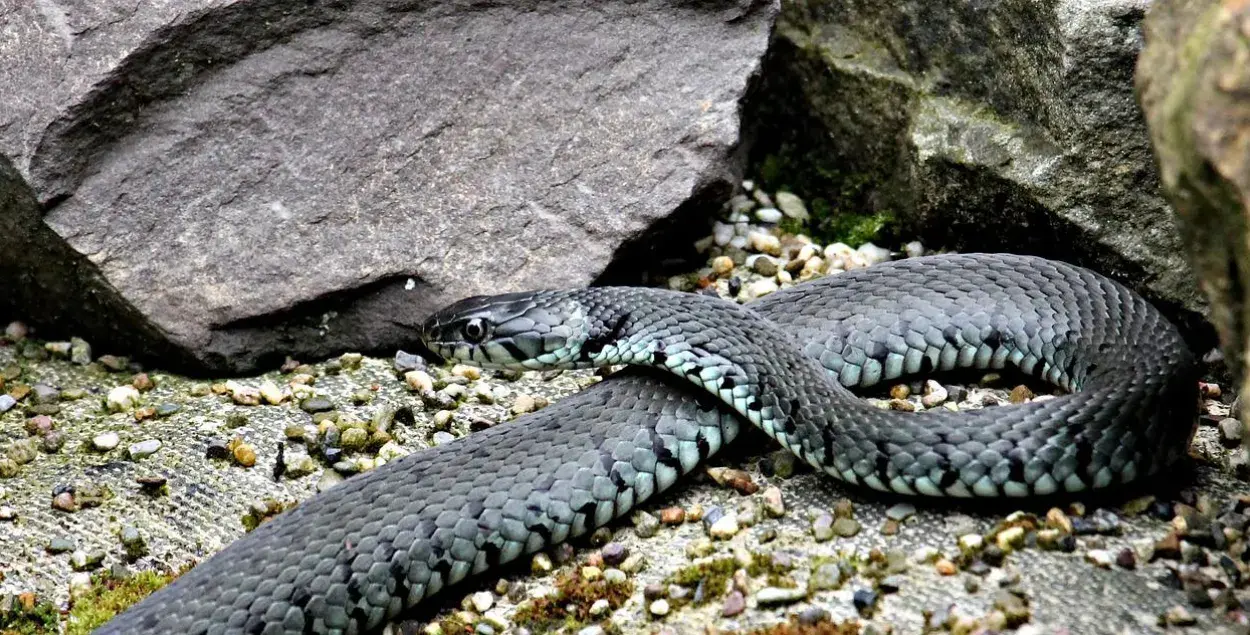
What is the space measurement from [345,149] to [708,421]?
2.73 metres

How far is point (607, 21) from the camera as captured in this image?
794 cm

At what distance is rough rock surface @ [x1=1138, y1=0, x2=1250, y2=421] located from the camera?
13.1ft

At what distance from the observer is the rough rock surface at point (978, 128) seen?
6.91 meters

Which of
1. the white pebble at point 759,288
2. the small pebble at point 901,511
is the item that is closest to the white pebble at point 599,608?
the small pebble at point 901,511

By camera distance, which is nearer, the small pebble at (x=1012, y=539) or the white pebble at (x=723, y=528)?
the small pebble at (x=1012, y=539)

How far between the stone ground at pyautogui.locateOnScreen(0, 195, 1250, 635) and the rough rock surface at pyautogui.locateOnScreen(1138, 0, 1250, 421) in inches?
49.7

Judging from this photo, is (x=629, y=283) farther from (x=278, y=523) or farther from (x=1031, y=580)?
(x=1031, y=580)

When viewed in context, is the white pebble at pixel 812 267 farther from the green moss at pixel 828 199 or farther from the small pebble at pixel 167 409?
the small pebble at pixel 167 409

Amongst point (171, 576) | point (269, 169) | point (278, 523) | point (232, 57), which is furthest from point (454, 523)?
point (232, 57)

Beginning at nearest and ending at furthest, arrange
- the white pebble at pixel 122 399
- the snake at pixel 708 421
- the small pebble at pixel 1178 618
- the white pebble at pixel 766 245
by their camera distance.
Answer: the small pebble at pixel 1178 618, the snake at pixel 708 421, the white pebble at pixel 122 399, the white pebble at pixel 766 245

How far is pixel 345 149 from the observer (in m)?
7.65

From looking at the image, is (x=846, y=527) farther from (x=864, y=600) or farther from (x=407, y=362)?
(x=407, y=362)

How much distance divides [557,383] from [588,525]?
1.49m

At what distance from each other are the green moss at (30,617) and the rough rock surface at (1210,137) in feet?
16.4
